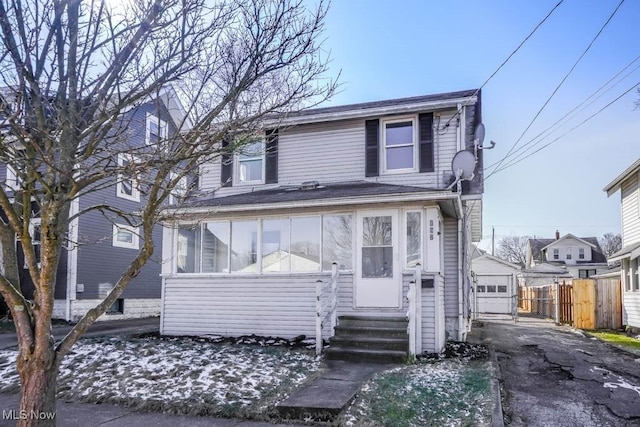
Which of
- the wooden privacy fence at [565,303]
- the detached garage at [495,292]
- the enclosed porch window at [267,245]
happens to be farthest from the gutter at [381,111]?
the detached garage at [495,292]

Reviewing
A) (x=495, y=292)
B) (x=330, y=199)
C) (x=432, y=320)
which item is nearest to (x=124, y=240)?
(x=330, y=199)

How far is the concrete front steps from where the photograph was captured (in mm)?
8250

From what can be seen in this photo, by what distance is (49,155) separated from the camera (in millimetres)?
3740

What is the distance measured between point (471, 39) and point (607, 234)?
69474 mm

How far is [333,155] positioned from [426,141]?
2316 millimetres

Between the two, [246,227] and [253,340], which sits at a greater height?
[246,227]

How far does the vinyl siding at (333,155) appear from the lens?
1110cm

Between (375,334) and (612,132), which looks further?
(612,132)

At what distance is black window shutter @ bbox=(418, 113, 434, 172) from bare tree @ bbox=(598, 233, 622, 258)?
60.7 meters

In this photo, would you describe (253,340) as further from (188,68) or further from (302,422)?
(188,68)

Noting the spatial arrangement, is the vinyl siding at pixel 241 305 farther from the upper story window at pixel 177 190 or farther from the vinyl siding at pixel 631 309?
the vinyl siding at pixel 631 309

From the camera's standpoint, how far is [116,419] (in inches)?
208

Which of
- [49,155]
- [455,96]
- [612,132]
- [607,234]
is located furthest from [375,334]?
[607,234]

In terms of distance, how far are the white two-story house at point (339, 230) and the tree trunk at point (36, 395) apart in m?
5.49
